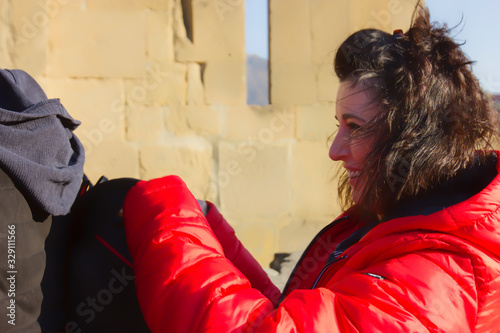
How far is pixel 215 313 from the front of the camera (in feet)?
3.46

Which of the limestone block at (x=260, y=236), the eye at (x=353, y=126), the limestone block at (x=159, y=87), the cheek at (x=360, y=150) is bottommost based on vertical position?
the limestone block at (x=260, y=236)

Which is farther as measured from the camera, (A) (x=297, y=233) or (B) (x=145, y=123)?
(A) (x=297, y=233)

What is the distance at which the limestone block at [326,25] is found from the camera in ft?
11.2

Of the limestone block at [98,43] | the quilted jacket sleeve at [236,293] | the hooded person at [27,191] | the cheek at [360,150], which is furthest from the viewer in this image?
the limestone block at [98,43]

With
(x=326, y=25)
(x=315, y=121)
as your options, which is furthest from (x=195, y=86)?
(x=326, y=25)

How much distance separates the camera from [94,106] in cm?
314

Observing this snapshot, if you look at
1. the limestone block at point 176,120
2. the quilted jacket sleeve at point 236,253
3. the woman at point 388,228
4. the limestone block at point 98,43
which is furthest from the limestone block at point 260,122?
the woman at point 388,228

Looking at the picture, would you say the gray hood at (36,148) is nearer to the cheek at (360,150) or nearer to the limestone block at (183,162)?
the cheek at (360,150)

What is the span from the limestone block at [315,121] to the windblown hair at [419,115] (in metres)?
2.08

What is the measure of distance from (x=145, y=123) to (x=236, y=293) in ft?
7.57

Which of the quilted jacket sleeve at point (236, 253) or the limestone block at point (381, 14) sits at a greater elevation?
the limestone block at point (381, 14)

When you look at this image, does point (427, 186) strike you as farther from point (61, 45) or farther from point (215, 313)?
point (61, 45)

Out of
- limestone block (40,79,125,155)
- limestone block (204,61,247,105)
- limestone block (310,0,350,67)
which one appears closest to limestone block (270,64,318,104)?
limestone block (310,0,350,67)

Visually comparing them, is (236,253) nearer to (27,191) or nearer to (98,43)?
(27,191)
